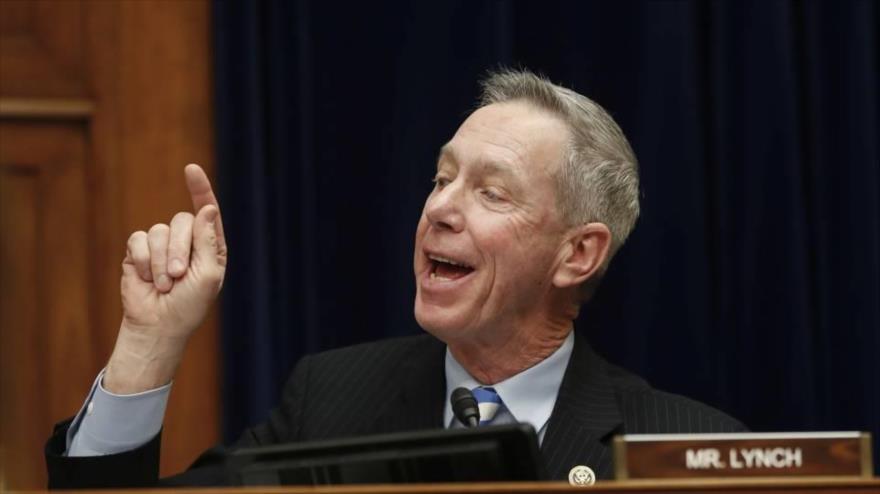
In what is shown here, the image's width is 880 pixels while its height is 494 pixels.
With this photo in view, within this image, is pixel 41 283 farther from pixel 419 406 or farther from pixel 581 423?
pixel 581 423

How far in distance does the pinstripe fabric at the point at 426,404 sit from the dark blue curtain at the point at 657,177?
0.31 m

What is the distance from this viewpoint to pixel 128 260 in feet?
6.94

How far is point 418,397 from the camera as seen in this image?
2.36 m

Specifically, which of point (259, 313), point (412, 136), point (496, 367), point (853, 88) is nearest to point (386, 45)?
point (412, 136)

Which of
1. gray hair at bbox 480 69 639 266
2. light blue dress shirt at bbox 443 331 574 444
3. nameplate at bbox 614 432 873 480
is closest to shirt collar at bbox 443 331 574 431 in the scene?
light blue dress shirt at bbox 443 331 574 444

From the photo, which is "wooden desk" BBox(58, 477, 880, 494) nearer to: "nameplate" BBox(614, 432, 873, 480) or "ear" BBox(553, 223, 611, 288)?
"nameplate" BBox(614, 432, 873, 480)

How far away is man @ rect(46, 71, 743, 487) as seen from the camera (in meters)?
2.09

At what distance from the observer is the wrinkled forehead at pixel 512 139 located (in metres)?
2.31

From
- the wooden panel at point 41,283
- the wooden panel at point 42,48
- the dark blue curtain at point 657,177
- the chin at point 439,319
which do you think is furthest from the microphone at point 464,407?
the wooden panel at point 42,48

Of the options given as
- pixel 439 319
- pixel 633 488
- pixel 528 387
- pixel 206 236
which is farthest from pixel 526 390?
pixel 633 488

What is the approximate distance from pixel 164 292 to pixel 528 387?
67 cm

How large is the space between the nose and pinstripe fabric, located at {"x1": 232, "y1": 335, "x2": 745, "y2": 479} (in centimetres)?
30

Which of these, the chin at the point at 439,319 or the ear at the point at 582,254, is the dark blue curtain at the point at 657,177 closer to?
the ear at the point at 582,254

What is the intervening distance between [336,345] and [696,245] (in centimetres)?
80
